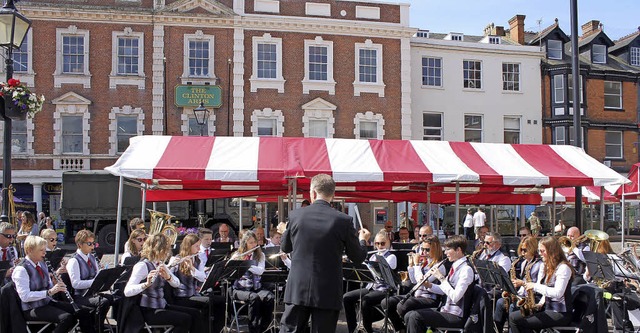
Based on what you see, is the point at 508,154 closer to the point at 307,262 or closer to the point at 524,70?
the point at 307,262

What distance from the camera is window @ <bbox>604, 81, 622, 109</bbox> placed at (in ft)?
108

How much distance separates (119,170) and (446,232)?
19226mm

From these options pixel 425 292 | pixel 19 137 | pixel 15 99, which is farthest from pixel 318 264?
pixel 19 137

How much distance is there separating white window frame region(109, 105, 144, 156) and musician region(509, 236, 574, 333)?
20731mm

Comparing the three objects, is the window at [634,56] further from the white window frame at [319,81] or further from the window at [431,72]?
the white window frame at [319,81]

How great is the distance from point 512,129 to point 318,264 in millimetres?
27016

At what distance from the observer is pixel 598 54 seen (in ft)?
113

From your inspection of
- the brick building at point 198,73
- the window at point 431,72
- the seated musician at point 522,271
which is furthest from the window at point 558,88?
the seated musician at point 522,271

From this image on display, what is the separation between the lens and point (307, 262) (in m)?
5.16

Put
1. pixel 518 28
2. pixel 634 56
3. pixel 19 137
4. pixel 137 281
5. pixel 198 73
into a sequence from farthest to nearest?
pixel 634 56 < pixel 518 28 < pixel 198 73 < pixel 19 137 < pixel 137 281

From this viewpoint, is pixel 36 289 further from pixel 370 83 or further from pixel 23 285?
pixel 370 83

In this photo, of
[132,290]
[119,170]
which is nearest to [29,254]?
[132,290]

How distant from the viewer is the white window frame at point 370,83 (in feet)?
88.9

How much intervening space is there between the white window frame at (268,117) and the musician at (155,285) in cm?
1938
